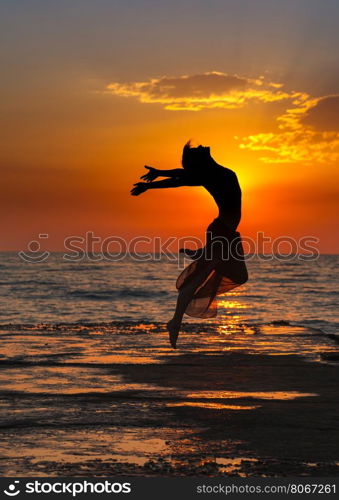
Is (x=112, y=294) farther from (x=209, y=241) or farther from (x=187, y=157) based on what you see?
(x=187, y=157)

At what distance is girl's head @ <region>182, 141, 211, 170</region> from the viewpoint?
938 cm

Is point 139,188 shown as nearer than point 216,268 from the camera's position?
Yes

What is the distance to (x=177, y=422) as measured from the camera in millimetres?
9180

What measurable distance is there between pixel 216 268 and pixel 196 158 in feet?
6.16

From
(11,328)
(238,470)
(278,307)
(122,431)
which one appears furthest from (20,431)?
(278,307)

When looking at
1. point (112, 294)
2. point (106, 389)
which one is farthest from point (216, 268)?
point (112, 294)

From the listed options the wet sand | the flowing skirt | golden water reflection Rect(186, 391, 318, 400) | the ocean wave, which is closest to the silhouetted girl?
the flowing skirt

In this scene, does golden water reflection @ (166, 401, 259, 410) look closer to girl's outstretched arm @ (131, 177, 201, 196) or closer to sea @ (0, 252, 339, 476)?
sea @ (0, 252, 339, 476)

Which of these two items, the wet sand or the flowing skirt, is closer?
the wet sand

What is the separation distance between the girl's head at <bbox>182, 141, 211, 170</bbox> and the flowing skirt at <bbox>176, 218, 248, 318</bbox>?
2.88 ft

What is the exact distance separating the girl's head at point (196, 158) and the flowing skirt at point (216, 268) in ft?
2.88

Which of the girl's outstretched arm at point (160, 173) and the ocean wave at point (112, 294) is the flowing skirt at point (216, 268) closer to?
the girl's outstretched arm at point (160, 173)

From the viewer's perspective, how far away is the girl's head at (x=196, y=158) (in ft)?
30.8

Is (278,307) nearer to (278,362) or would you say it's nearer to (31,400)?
(278,362)
